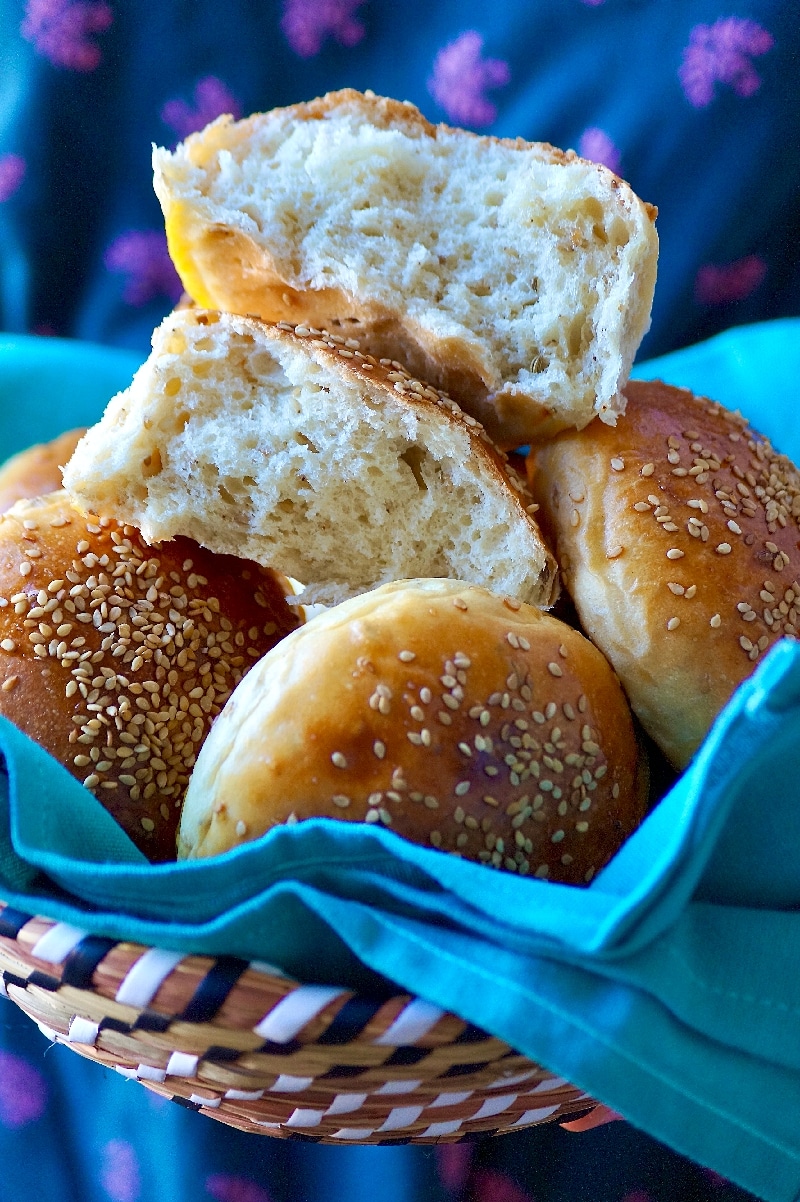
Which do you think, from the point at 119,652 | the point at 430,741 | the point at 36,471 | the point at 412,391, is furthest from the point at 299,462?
the point at 36,471

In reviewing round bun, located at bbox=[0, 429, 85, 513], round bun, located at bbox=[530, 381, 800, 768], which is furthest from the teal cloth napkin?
round bun, located at bbox=[0, 429, 85, 513]

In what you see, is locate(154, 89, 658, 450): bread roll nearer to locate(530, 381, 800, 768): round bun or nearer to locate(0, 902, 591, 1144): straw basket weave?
locate(530, 381, 800, 768): round bun

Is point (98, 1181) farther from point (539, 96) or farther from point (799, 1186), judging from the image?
point (539, 96)

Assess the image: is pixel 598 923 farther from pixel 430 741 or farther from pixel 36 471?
pixel 36 471

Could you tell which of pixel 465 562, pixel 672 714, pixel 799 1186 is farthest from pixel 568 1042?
pixel 465 562

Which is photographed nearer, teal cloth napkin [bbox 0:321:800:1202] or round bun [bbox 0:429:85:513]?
teal cloth napkin [bbox 0:321:800:1202]

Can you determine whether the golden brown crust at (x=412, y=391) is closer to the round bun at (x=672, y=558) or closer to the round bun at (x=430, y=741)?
the round bun at (x=672, y=558)

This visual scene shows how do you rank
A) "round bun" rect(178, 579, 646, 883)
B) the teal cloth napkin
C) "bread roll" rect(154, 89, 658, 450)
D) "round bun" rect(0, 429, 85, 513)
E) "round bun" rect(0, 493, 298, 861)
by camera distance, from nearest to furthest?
the teal cloth napkin → "round bun" rect(178, 579, 646, 883) → "round bun" rect(0, 493, 298, 861) → "bread roll" rect(154, 89, 658, 450) → "round bun" rect(0, 429, 85, 513)
